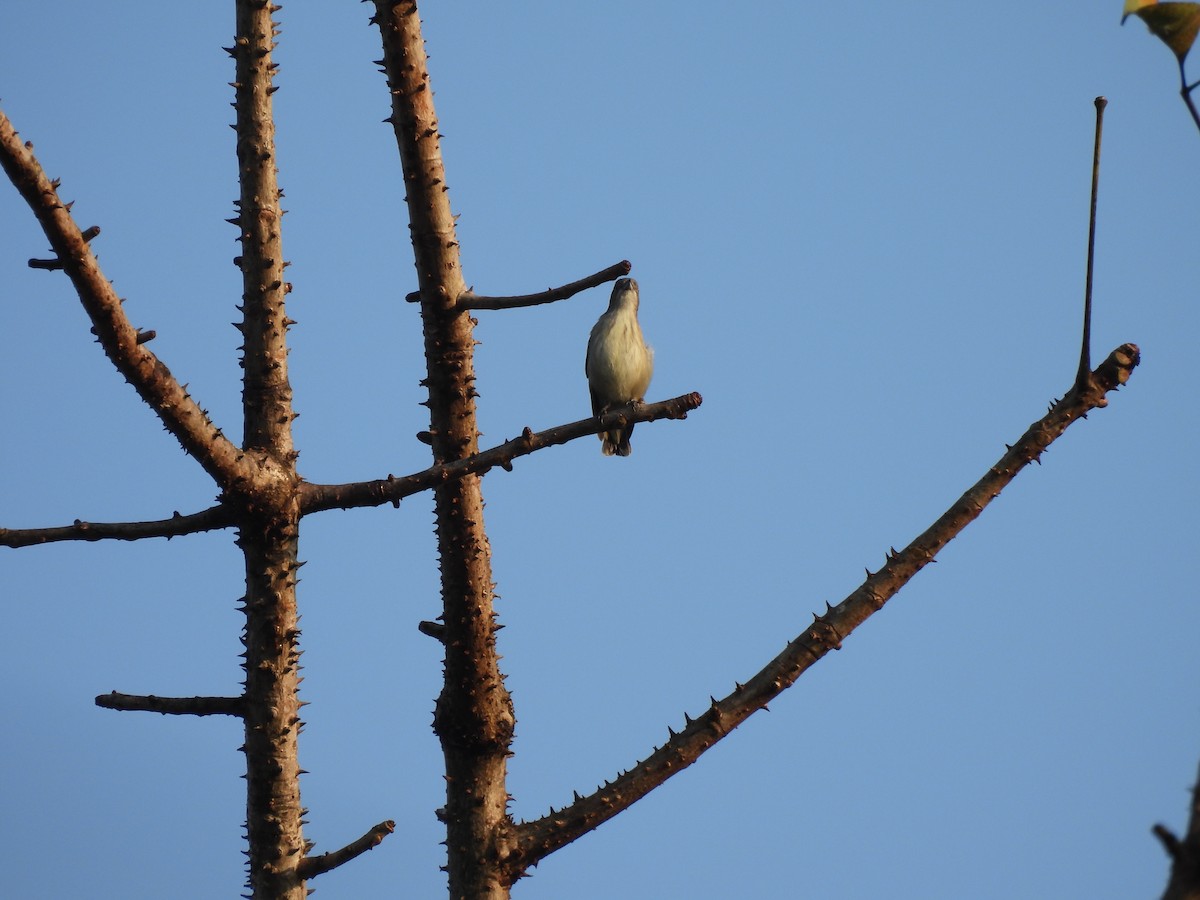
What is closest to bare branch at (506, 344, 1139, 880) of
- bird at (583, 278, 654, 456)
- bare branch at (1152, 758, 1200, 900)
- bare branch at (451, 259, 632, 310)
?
bare branch at (451, 259, 632, 310)

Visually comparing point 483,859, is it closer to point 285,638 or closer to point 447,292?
point 285,638

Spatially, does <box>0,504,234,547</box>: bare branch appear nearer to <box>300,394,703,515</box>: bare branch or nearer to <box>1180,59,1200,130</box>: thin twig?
<box>300,394,703,515</box>: bare branch

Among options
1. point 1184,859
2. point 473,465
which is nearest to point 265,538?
point 473,465

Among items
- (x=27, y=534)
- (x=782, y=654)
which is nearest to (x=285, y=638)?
(x=27, y=534)

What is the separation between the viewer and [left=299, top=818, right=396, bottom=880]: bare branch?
4902 millimetres

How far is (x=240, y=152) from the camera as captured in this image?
17.6ft

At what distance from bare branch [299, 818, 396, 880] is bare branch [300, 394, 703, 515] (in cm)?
127

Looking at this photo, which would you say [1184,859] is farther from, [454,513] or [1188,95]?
[454,513]

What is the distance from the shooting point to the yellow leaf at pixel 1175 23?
253 centimetres

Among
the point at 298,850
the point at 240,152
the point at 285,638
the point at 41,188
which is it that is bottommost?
the point at 298,850

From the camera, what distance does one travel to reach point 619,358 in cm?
1120

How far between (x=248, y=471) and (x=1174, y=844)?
149 inches

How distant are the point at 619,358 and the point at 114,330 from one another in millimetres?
6991

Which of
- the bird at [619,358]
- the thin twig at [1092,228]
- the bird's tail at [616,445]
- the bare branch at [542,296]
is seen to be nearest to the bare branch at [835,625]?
the thin twig at [1092,228]
